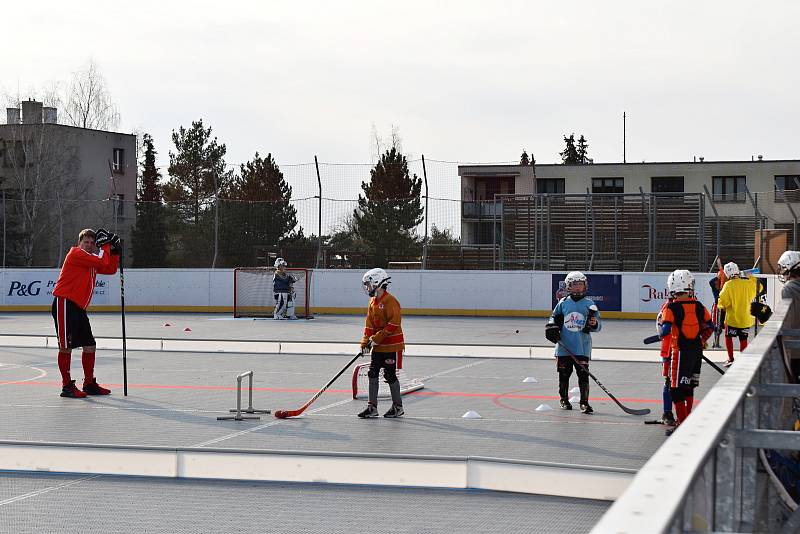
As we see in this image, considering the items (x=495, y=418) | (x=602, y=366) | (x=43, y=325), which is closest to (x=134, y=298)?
(x=43, y=325)

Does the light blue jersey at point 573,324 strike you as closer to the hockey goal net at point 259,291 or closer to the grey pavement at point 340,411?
the grey pavement at point 340,411

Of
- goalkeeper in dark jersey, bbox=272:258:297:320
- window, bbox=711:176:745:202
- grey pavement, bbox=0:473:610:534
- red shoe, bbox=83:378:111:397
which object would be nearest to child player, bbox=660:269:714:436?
grey pavement, bbox=0:473:610:534

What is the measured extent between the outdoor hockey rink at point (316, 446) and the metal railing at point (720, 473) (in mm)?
1937

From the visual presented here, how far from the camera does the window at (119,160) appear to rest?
66.7m

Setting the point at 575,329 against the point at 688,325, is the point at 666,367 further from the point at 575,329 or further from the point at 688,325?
the point at 575,329

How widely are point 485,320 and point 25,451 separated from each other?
78.4ft

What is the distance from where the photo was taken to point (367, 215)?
112 feet

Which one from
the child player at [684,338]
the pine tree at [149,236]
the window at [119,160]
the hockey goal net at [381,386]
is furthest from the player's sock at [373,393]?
the window at [119,160]

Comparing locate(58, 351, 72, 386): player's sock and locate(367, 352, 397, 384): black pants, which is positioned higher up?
locate(367, 352, 397, 384): black pants

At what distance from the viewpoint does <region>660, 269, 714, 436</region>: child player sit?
34.4 feet

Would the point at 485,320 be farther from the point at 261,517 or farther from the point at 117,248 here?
the point at 261,517

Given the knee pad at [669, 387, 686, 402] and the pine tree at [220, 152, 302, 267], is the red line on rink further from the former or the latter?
the pine tree at [220, 152, 302, 267]

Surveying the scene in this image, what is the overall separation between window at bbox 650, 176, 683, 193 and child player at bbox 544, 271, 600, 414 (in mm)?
49502

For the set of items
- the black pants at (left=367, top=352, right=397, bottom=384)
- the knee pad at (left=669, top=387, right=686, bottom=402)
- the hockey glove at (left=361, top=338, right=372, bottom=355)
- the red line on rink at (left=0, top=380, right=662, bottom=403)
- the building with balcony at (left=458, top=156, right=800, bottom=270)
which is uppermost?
the building with balcony at (left=458, top=156, right=800, bottom=270)
